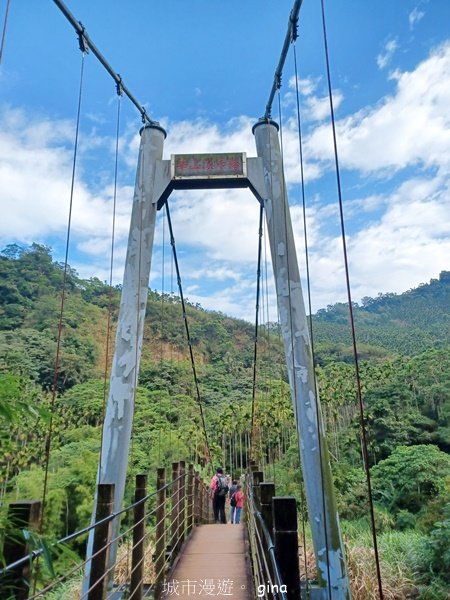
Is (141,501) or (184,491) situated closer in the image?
(141,501)

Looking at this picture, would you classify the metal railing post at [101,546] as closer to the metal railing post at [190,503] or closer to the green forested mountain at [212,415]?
the green forested mountain at [212,415]

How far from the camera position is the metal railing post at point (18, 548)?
30.4 inches

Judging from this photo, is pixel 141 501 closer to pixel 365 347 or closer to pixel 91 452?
pixel 91 452

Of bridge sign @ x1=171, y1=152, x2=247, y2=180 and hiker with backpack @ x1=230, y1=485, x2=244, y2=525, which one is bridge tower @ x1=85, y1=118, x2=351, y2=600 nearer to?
bridge sign @ x1=171, y1=152, x2=247, y2=180

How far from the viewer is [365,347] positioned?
28.7 meters

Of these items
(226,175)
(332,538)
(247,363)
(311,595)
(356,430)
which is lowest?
(311,595)

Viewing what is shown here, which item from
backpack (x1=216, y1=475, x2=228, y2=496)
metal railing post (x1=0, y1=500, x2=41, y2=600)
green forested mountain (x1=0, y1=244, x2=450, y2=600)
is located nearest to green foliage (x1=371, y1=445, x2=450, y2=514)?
green forested mountain (x1=0, y1=244, x2=450, y2=600)

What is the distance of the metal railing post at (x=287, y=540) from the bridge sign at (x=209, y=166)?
109 inches

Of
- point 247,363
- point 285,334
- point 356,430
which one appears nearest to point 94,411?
point 356,430

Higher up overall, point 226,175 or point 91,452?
point 226,175

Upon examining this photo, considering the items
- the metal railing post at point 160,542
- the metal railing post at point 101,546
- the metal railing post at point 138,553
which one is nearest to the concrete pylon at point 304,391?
the metal railing post at point 160,542

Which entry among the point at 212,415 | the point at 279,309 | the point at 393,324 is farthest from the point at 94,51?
the point at 393,324

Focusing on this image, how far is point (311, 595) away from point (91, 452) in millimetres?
7357

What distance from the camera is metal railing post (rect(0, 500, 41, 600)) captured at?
2.53 ft
